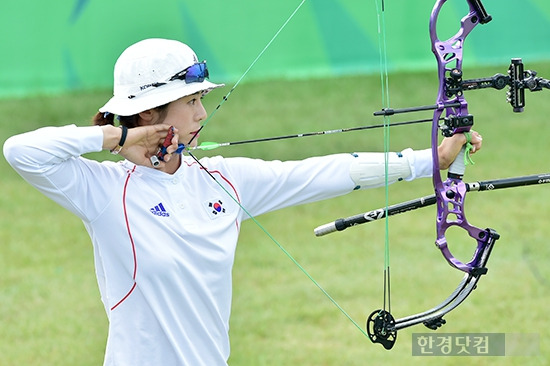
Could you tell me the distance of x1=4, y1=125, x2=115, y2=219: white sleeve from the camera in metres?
2.54

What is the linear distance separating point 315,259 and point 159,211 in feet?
11.8

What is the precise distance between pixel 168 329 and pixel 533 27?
20.4 feet

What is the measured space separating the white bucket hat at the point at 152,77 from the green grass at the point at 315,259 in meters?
2.42

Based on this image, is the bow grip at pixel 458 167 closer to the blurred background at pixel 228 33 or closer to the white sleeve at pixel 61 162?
the white sleeve at pixel 61 162

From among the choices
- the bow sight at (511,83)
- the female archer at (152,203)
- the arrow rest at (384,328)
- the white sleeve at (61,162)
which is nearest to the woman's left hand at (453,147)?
the female archer at (152,203)

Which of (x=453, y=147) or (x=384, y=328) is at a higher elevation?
(x=453, y=147)

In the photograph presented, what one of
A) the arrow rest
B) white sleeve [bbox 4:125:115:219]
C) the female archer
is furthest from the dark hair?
the arrow rest

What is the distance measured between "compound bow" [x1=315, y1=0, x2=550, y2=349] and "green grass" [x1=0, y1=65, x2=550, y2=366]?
2.00 m

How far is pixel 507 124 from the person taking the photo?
905 cm

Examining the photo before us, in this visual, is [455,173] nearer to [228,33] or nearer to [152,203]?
[152,203]

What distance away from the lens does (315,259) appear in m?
6.23

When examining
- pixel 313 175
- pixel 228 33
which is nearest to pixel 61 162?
pixel 313 175

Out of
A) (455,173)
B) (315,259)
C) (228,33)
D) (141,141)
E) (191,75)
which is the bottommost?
(315,259)

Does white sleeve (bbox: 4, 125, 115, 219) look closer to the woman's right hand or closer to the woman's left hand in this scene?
the woman's right hand
